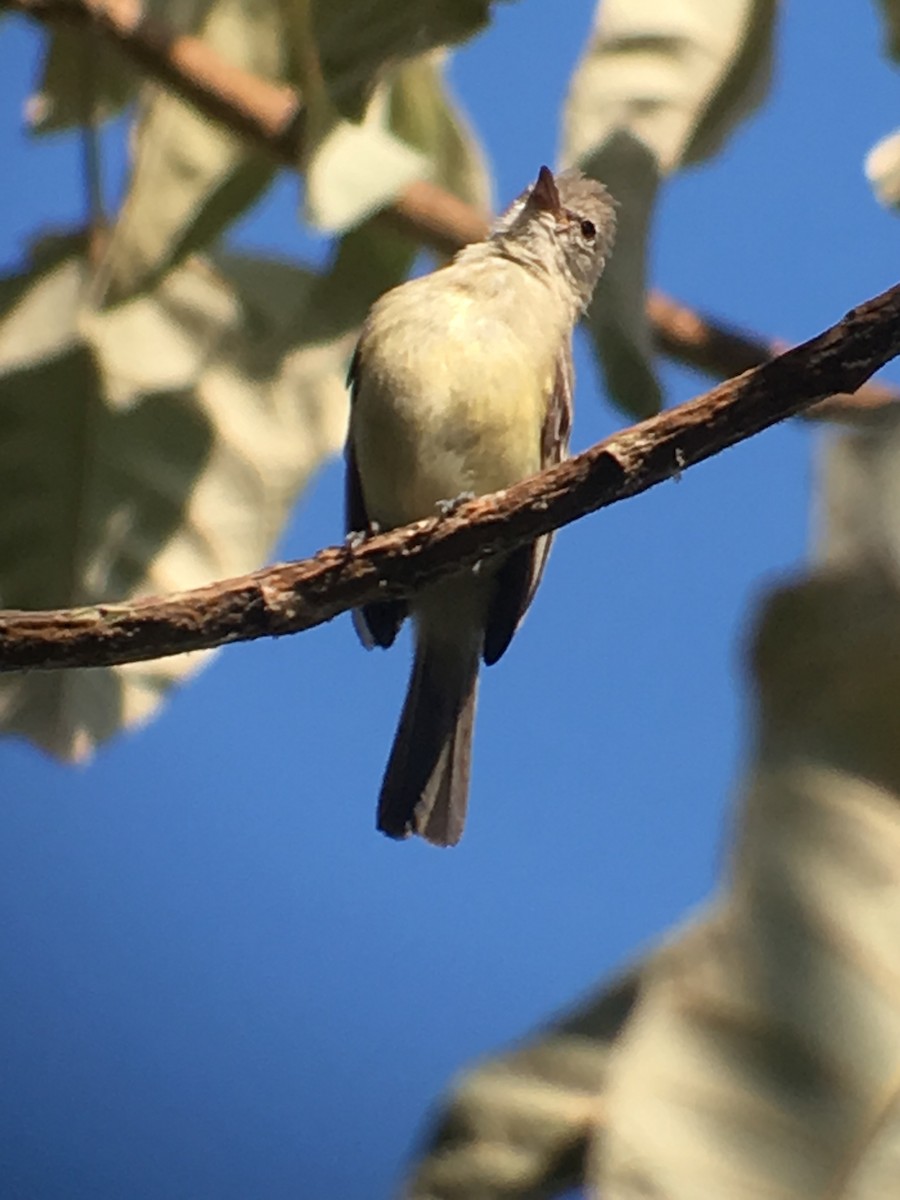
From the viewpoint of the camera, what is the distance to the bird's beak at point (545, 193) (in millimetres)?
2322

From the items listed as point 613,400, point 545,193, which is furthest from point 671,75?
point 613,400

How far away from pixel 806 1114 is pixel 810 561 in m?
0.52

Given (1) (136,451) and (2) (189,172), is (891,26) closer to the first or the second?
(2) (189,172)

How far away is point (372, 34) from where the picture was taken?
2.00 meters

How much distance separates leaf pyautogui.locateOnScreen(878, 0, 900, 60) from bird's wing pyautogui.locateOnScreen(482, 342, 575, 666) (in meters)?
0.59

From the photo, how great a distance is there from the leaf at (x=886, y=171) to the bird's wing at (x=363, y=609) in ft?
2.33

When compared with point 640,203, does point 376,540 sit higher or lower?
lower

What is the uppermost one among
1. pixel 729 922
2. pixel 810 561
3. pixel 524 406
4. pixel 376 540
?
pixel 524 406

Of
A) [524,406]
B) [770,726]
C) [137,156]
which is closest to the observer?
[770,726]

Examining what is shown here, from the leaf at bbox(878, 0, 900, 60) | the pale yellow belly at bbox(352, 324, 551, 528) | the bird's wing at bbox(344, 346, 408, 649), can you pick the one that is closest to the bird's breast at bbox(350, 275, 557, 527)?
the pale yellow belly at bbox(352, 324, 551, 528)

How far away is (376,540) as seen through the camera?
1560 mm

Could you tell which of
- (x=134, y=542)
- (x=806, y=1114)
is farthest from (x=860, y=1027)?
(x=134, y=542)

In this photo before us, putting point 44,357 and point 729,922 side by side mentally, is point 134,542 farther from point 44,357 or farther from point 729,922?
point 729,922

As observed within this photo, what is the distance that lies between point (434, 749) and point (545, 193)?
798mm
